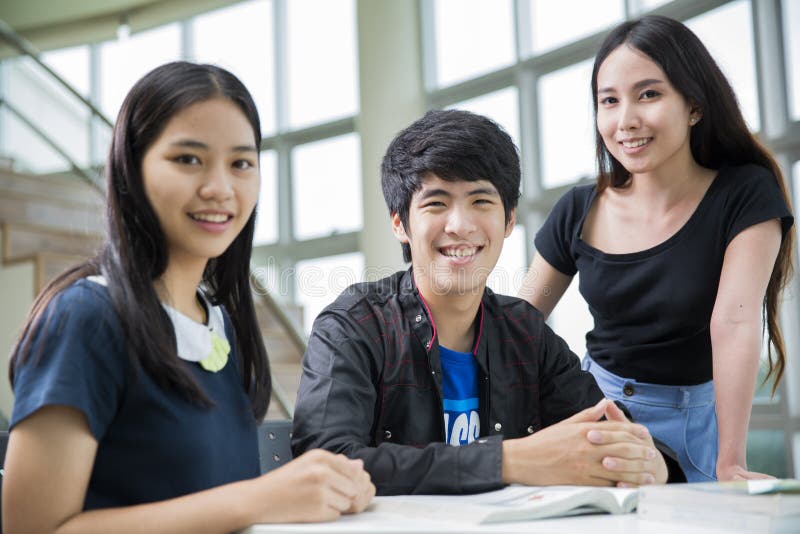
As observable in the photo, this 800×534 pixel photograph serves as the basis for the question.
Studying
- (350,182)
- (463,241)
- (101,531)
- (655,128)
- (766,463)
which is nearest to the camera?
(101,531)

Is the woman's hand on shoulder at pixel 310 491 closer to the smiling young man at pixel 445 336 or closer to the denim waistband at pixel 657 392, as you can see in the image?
the smiling young man at pixel 445 336

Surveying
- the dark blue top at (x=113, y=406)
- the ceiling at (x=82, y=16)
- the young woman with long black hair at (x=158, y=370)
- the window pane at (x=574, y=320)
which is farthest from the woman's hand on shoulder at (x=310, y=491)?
the ceiling at (x=82, y=16)

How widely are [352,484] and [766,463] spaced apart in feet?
11.6

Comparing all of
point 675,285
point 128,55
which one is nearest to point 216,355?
point 675,285

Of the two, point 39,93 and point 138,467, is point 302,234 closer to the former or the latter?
point 39,93

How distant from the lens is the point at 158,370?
36.2 inches

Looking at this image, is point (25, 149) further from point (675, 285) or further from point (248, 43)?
point (675, 285)

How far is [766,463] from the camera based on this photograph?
Result: 381cm

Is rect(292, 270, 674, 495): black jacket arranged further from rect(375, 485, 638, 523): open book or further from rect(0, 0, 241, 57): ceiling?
rect(0, 0, 241, 57): ceiling

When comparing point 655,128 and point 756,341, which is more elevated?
point 655,128

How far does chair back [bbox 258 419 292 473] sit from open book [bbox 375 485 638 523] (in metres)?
0.33

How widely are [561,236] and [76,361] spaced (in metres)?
1.20

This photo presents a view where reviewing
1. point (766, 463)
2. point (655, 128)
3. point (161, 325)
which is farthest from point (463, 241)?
point (766, 463)

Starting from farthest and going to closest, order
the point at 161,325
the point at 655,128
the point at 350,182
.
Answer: the point at 350,182 → the point at 655,128 → the point at 161,325
